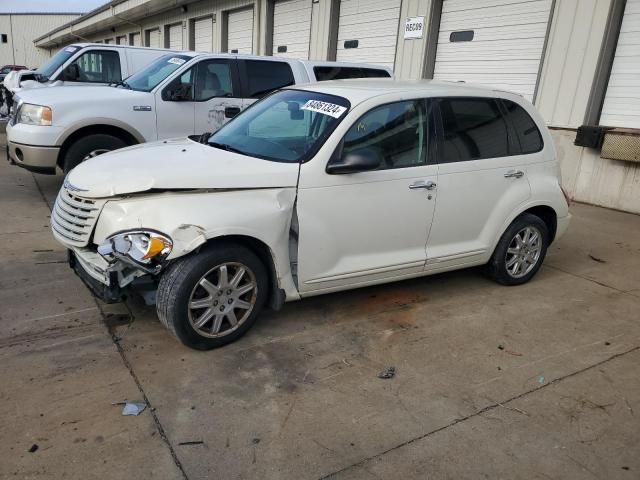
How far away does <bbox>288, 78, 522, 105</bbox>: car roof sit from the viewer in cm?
397

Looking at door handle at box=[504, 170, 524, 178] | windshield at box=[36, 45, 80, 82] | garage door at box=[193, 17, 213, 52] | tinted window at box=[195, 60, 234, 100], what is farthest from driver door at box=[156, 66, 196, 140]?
garage door at box=[193, 17, 213, 52]

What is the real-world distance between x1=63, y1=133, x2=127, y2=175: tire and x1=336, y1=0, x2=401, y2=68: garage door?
725 cm

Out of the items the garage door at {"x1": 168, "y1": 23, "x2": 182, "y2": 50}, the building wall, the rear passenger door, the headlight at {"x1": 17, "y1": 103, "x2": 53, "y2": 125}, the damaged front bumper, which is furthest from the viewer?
the building wall

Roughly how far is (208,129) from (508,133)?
4.36 metres

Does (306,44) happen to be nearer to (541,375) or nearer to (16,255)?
(16,255)

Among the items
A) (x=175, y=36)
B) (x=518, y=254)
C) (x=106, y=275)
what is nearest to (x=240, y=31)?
(x=175, y=36)

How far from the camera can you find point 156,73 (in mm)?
7535

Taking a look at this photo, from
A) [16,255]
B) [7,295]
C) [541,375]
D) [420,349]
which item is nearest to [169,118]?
[16,255]

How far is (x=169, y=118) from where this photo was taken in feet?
23.6

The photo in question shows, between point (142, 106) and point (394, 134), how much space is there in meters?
4.29

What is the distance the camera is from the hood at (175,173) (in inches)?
131

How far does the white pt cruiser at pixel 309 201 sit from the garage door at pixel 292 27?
36.6ft

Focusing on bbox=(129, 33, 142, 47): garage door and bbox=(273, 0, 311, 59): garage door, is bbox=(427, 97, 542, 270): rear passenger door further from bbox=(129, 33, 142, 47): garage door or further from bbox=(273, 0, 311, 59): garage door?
bbox=(129, 33, 142, 47): garage door

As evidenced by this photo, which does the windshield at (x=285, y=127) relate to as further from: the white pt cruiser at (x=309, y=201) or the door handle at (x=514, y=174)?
the door handle at (x=514, y=174)
